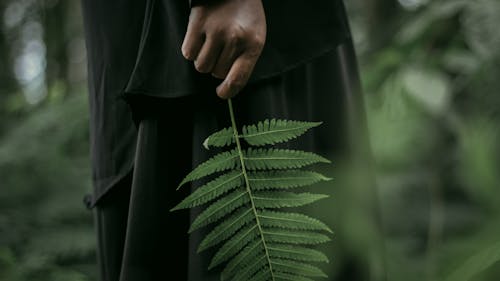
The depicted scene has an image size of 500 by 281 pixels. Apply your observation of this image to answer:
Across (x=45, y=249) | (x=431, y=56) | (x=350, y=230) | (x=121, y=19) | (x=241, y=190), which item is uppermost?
(x=121, y=19)

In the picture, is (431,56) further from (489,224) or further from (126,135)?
(126,135)

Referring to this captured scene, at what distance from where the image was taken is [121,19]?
27.6 inches

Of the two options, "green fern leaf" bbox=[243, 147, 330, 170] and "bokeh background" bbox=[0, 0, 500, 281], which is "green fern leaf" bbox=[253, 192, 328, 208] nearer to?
"green fern leaf" bbox=[243, 147, 330, 170]

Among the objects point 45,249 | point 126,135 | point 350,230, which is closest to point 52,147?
point 45,249

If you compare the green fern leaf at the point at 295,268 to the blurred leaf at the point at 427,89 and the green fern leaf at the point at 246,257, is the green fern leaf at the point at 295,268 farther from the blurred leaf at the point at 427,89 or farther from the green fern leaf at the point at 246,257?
the blurred leaf at the point at 427,89

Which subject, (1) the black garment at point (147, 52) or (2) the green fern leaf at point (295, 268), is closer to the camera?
(2) the green fern leaf at point (295, 268)

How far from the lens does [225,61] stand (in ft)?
1.88

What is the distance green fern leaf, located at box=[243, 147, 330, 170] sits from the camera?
509mm

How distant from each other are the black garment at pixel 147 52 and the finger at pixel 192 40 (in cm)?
6

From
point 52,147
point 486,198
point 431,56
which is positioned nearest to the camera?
point 486,198

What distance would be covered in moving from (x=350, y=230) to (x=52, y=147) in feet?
5.69

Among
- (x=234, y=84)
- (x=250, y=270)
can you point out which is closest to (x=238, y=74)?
(x=234, y=84)

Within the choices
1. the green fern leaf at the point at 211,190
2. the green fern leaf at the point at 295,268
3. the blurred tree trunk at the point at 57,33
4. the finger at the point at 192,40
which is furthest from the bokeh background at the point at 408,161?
the blurred tree trunk at the point at 57,33

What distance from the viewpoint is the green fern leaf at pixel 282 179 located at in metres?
0.52
